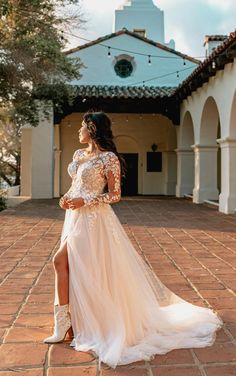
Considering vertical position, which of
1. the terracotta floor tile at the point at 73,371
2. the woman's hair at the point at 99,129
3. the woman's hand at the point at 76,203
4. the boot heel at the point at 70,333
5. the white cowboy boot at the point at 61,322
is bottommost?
the terracotta floor tile at the point at 73,371

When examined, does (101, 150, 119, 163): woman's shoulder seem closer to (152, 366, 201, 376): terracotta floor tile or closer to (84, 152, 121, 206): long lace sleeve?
(84, 152, 121, 206): long lace sleeve

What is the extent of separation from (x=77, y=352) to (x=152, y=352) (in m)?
0.50

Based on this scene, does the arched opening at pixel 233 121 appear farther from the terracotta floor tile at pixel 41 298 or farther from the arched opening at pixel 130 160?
the arched opening at pixel 130 160

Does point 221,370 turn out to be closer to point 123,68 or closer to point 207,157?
point 207,157

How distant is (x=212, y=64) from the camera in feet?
39.8

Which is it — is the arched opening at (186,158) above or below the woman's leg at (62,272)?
above

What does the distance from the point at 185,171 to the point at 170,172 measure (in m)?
2.85

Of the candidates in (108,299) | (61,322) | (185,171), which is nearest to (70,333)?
(61,322)

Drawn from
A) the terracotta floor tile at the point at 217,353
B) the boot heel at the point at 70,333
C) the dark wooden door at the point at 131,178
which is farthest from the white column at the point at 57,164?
the terracotta floor tile at the point at 217,353

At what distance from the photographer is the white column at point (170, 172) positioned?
21828 millimetres

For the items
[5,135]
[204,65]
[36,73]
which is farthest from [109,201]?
[5,135]

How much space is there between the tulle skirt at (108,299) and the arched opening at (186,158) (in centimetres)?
1592

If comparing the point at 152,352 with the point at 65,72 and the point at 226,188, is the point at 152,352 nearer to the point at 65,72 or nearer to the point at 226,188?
the point at 226,188

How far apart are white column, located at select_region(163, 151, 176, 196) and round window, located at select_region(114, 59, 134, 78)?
4.52m
